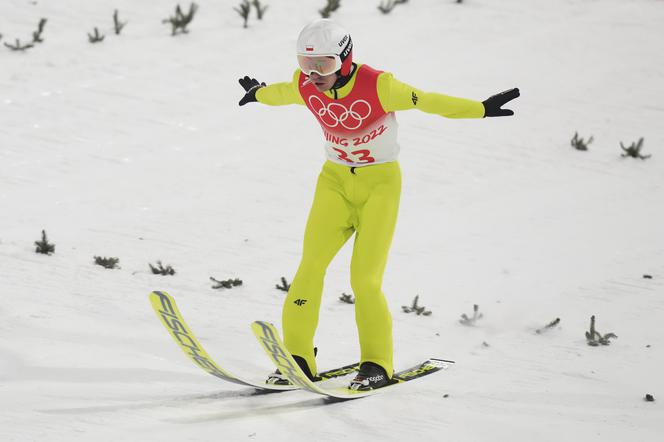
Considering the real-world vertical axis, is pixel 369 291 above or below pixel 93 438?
above

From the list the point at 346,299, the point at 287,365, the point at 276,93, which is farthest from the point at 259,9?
the point at 287,365

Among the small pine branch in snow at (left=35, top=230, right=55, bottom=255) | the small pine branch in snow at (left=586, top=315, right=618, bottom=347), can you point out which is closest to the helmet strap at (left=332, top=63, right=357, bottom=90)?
the small pine branch in snow at (left=586, top=315, right=618, bottom=347)

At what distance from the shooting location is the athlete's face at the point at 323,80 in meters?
5.58

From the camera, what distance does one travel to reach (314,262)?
19.4 feet

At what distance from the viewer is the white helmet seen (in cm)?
550

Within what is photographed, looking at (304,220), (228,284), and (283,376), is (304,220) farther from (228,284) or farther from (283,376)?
(283,376)

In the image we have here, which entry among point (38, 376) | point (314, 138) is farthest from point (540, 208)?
point (38, 376)

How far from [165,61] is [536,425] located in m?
7.24

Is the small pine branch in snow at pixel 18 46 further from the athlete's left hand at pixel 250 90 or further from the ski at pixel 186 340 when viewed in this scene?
the ski at pixel 186 340

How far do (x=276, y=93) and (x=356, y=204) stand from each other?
76 cm

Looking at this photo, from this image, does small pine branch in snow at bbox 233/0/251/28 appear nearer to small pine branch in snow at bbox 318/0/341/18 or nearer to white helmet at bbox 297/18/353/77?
small pine branch in snow at bbox 318/0/341/18

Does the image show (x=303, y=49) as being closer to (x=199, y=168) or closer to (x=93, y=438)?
(x=93, y=438)

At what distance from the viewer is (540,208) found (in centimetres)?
926

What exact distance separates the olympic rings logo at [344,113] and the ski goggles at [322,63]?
21 cm
